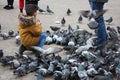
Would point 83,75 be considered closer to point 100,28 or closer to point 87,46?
point 87,46

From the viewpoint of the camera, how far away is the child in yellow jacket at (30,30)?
5.61m

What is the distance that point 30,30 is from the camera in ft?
18.9

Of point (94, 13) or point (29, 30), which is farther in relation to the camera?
point (29, 30)

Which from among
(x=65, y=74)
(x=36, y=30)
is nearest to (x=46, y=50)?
(x=36, y=30)

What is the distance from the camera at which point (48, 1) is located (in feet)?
39.3

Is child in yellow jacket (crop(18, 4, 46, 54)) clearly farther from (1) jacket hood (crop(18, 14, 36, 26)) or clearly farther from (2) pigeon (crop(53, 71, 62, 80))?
(2) pigeon (crop(53, 71, 62, 80))

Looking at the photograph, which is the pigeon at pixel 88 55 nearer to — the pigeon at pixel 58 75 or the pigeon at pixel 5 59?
the pigeon at pixel 58 75

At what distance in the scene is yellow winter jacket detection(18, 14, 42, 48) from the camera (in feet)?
18.4

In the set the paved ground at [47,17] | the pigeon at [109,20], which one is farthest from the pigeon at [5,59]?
the pigeon at [109,20]

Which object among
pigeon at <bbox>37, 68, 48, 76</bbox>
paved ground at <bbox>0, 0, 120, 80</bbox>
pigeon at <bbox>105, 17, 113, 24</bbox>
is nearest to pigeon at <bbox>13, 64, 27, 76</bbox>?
paved ground at <bbox>0, 0, 120, 80</bbox>

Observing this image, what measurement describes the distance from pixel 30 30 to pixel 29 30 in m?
0.02

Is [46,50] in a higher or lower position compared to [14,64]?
higher

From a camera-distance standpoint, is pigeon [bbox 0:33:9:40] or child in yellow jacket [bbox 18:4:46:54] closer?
child in yellow jacket [bbox 18:4:46:54]

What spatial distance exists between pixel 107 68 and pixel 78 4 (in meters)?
6.48
